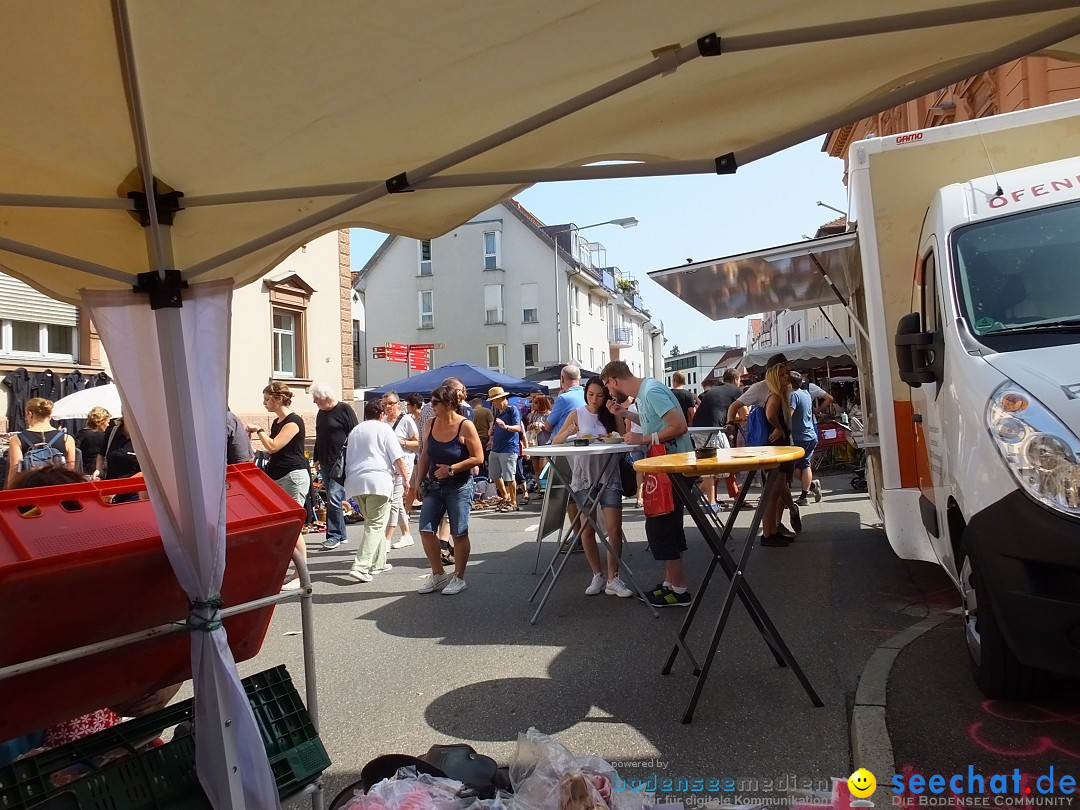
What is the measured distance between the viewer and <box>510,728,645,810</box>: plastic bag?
7.72 ft

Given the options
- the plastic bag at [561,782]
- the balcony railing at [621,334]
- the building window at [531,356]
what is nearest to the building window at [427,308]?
the building window at [531,356]

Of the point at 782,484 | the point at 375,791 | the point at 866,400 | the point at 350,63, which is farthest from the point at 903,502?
the point at 350,63

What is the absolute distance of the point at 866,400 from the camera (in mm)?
7344

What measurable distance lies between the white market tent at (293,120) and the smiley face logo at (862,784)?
215 cm

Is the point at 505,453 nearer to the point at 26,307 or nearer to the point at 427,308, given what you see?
the point at 26,307

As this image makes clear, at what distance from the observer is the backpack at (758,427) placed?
27.0ft

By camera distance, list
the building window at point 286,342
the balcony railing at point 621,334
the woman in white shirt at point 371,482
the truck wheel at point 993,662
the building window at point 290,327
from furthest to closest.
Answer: the balcony railing at point 621,334
the building window at point 286,342
the building window at point 290,327
the woman in white shirt at point 371,482
the truck wheel at point 993,662

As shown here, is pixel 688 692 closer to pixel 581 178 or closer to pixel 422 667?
pixel 422 667

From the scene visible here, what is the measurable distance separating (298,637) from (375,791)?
12.4 feet

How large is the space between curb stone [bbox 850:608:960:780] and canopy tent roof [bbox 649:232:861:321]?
3.79m

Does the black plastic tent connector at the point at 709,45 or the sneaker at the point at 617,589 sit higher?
the black plastic tent connector at the point at 709,45

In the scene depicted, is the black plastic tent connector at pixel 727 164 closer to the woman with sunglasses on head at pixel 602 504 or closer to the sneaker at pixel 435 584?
the woman with sunglasses on head at pixel 602 504

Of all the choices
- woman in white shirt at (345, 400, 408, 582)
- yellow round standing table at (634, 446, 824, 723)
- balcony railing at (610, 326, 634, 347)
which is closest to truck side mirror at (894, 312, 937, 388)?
yellow round standing table at (634, 446, 824, 723)

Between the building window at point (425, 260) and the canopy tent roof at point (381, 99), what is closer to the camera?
the canopy tent roof at point (381, 99)
